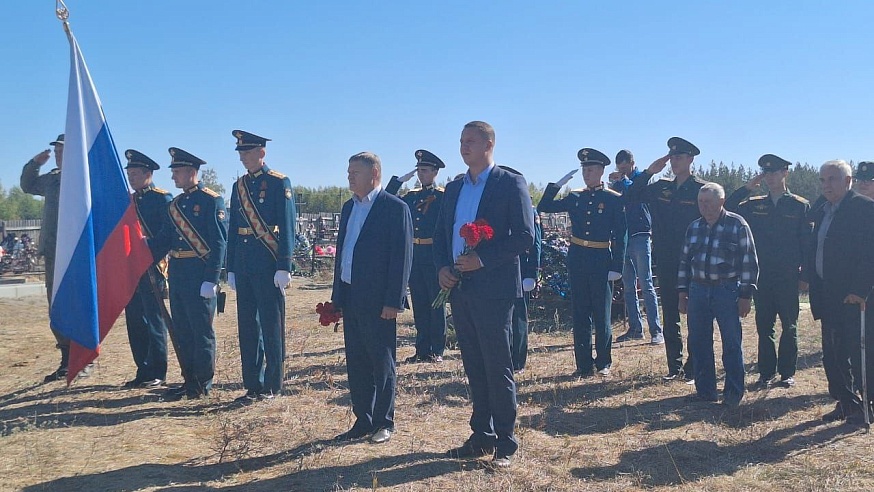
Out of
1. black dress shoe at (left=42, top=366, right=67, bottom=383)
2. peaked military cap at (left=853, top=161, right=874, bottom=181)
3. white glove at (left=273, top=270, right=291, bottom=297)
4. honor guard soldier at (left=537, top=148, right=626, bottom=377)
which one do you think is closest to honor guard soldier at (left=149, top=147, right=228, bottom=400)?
white glove at (left=273, top=270, right=291, bottom=297)

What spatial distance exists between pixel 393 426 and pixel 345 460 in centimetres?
58

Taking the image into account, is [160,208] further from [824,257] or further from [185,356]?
[824,257]

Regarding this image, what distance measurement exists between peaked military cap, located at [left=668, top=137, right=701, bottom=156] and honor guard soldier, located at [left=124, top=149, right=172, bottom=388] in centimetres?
504

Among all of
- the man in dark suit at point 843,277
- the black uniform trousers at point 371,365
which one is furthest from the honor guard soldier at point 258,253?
the man in dark suit at point 843,277

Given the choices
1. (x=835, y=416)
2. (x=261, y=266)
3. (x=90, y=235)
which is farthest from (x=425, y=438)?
(x=835, y=416)

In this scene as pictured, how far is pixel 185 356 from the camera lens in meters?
6.84

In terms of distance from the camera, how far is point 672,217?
23.0 ft

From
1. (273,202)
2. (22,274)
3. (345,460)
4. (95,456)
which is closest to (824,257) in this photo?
(345,460)

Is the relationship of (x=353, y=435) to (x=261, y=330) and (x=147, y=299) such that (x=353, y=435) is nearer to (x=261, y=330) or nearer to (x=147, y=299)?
(x=261, y=330)

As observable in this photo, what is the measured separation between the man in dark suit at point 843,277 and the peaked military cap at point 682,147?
4.39 ft

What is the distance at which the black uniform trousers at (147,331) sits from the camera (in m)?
7.14

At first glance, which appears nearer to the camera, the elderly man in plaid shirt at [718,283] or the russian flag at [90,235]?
the russian flag at [90,235]

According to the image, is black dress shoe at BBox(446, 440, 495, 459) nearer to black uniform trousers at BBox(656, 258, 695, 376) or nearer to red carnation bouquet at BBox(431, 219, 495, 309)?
red carnation bouquet at BBox(431, 219, 495, 309)

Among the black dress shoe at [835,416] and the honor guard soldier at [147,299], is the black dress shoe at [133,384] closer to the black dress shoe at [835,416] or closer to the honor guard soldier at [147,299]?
the honor guard soldier at [147,299]
